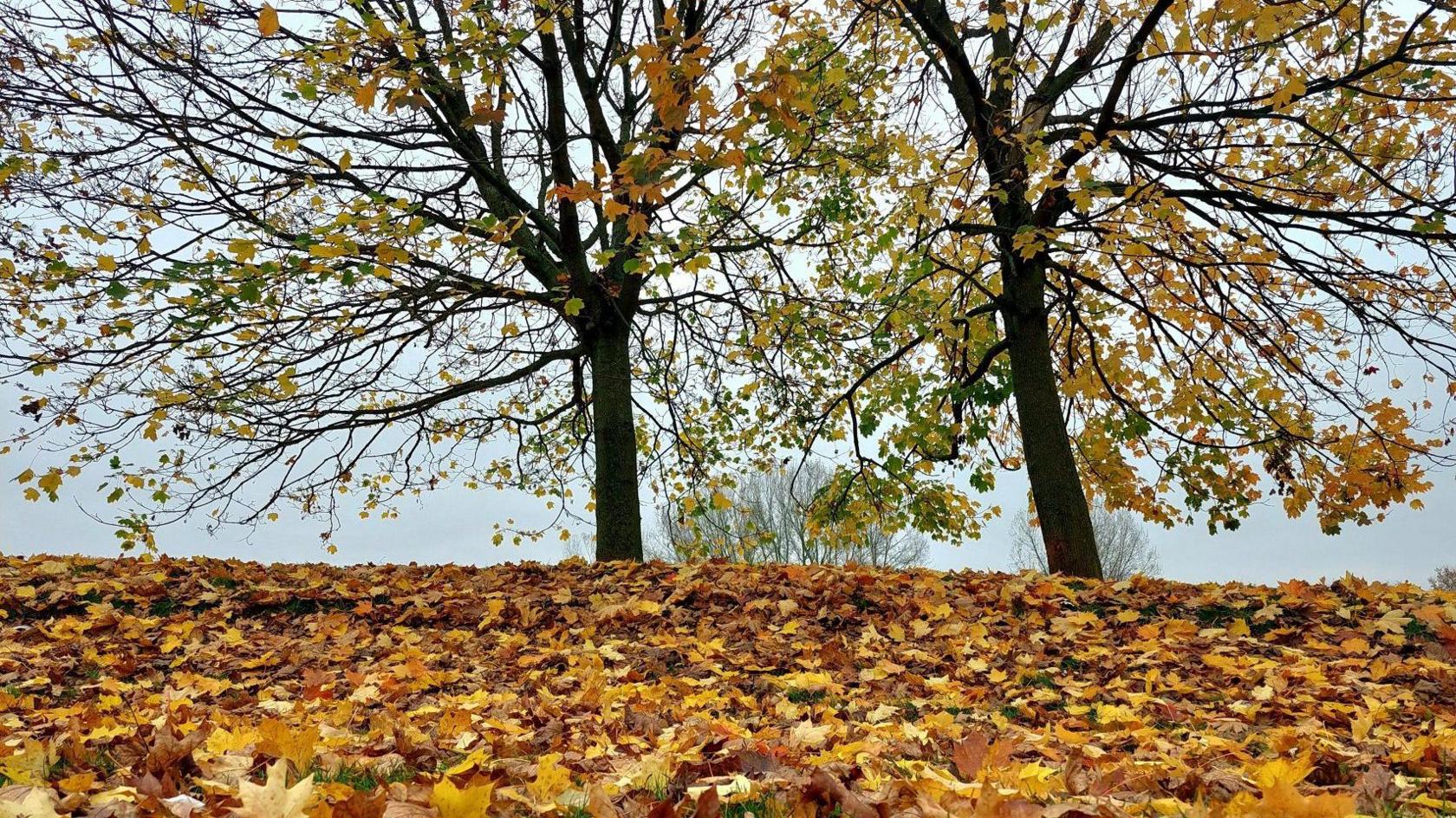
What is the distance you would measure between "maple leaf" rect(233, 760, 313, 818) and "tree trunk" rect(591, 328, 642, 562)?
6.13 m

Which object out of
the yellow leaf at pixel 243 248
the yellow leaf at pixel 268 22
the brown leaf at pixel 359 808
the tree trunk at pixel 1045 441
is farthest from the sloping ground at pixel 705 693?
the yellow leaf at pixel 268 22

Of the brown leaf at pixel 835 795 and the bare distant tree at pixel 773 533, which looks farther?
the bare distant tree at pixel 773 533

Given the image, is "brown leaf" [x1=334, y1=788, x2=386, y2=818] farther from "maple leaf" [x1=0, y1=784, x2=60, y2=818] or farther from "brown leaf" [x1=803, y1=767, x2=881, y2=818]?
"brown leaf" [x1=803, y1=767, x2=881, y2=818]

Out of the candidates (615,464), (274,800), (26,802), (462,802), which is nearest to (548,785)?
(462,802)

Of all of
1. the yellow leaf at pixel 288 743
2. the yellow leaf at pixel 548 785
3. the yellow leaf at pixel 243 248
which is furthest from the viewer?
the yellow leaf at pixel 243 248

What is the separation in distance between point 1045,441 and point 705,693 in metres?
4.51

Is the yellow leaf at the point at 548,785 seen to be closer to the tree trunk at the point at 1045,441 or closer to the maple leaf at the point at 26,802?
the maple leaf at the point at 26,802

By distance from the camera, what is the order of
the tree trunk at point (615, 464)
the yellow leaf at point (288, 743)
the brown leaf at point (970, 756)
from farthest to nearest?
the tree trunk at point (615, 464) → the yellow leaf at point (288, 743) → the brown leaf at point (970, 756)

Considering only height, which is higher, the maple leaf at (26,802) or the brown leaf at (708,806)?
the maple leaf at (26,802)

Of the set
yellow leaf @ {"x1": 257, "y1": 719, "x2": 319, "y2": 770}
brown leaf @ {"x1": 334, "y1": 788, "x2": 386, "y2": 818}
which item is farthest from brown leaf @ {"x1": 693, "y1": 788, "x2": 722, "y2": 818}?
yellow leaf @ {"x1": 257, "y1": 719, "x2": 319, "y2": 770}

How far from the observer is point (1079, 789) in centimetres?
244

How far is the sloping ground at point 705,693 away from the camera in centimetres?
234

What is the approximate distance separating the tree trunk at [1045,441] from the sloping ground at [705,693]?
892 millimetres

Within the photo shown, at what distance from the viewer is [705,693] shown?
163 inches
